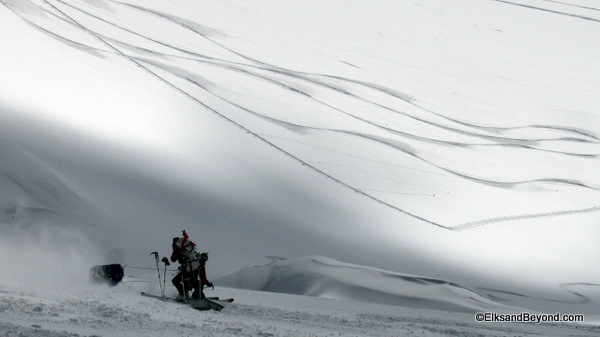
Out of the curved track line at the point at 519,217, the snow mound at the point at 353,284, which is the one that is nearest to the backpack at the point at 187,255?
the snow mound at the point at 353,284

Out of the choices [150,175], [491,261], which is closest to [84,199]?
[150,175]

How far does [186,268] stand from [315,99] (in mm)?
14393

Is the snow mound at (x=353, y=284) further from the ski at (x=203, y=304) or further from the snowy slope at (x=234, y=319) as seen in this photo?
the ski at (x=203, y=304)

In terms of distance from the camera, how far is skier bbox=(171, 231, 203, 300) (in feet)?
47.0

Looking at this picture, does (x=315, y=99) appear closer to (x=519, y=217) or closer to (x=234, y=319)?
(x=519, y=217)

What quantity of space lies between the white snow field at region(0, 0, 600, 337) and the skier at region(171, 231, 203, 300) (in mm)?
854

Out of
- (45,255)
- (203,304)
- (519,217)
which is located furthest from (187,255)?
(519,217)

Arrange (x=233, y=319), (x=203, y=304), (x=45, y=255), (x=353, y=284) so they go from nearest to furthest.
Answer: (x=233, y=319) < (x=203, y=304) < (x=45, y=255) < (x=353, y=284)

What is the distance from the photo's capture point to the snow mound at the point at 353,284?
18.0m

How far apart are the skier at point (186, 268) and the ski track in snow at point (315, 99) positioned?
33.2 feet

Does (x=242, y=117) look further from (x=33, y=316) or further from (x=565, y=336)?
(x=33, y=316)

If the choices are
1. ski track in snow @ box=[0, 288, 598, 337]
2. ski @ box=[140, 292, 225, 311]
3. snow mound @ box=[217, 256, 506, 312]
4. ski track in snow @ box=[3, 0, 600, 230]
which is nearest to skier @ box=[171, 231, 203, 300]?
ski @ box=[140, 292, 225, 311]

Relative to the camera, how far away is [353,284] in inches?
720

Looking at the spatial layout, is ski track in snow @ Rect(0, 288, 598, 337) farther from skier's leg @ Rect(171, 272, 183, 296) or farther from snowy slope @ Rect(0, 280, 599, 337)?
skier's leg @ Rect(171, 272, 183, 296)
